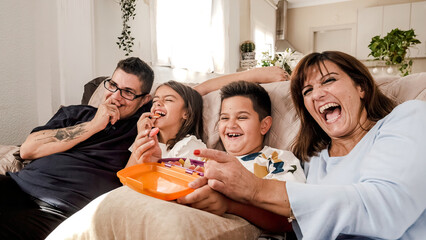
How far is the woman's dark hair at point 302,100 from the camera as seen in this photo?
0.95 m

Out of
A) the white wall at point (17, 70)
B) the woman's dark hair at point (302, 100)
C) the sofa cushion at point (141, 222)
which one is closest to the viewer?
the sofa cushion at point (141, 222)

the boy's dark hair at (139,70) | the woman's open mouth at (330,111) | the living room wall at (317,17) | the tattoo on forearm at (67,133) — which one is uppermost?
the living room wall at (317,17)

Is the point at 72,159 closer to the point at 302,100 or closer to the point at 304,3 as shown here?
the point at 302,100

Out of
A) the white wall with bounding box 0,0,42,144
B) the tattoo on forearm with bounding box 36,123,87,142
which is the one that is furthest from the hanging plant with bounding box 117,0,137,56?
the tattoo on forearm with bounding box 36,123,87,142

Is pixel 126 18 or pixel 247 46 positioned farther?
pixel 247 46

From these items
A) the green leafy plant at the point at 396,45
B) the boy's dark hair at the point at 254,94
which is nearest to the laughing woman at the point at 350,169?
the boy's dark hair at the point at 254,94

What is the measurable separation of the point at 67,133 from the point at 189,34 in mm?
2697

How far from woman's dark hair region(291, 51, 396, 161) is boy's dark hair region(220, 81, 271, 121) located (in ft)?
0.60

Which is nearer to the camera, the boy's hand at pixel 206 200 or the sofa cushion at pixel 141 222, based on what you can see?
the sofa cushion at pixel 141 222

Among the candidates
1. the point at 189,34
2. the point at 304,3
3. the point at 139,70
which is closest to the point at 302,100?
the point at 139,70

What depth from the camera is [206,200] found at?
0.74m

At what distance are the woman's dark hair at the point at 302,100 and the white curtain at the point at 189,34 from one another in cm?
251

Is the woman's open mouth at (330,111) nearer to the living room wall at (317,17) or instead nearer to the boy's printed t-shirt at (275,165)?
the boy's printed t-shirt at (275,165)

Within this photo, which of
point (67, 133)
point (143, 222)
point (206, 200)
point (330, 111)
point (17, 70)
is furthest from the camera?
point (17, 70)
